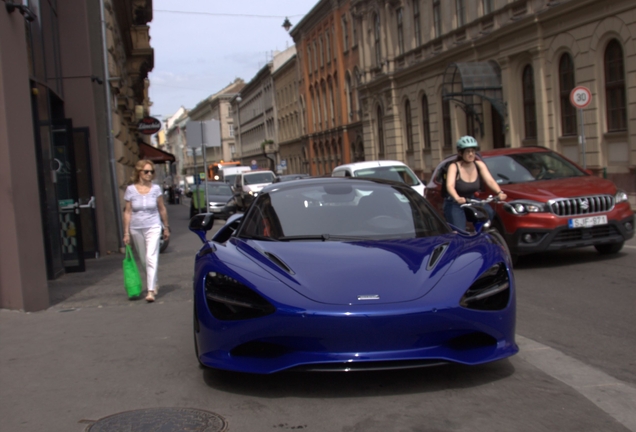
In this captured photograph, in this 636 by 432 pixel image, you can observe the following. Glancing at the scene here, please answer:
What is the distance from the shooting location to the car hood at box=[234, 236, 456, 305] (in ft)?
14.8

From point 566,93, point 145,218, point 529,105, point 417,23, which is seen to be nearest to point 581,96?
point 566,93

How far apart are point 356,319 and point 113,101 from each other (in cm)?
1563

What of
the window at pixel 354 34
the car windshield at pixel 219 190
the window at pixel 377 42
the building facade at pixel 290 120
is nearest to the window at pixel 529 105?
the car windshield at pixel 219 190

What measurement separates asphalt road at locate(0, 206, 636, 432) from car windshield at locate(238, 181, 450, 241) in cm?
108

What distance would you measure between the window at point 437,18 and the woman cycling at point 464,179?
28506 mm

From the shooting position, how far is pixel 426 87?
38.7 meters

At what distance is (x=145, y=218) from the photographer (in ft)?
30.2

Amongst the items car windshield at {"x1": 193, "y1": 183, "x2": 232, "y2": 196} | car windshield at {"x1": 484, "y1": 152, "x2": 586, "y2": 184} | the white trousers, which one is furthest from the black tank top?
car windshield at {"x1": 193, "y1": 183, "x2": 232, "y2": 196}

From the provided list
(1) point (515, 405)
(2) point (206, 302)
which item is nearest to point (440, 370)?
(1) point (515, 405)

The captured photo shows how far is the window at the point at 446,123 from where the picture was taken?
3638 centimetres

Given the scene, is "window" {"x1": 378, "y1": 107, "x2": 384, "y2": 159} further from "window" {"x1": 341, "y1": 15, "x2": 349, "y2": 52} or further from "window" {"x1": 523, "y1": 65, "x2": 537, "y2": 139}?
"window" {"x1": 523, "y1": 65, "x2": 537, "y2": 139}

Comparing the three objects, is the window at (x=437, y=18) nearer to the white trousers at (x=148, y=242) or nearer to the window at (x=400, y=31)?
the window at (x=400, y=31)

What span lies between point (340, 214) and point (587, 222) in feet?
17.0

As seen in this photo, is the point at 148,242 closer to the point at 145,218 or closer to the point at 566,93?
the point at 145,218
